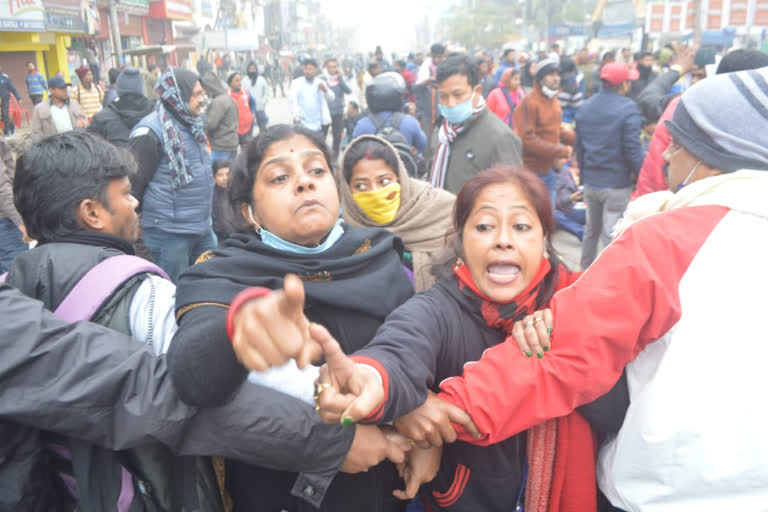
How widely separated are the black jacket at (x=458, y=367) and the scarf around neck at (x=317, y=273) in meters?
0.15

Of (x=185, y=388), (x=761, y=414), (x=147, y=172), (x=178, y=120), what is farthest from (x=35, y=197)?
(x=178, y=120)

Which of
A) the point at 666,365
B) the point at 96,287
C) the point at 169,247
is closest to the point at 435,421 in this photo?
the point at 666,365

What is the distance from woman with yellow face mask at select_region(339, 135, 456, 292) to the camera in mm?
2568

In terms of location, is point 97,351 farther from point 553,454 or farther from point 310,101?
point 310,101

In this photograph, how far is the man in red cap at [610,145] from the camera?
16.1 feet

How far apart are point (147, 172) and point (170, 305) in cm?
272

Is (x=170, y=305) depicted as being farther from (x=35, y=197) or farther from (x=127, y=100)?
(x=127, y=100)

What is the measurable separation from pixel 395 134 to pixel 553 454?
→ 11.1ft

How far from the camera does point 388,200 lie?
261cm

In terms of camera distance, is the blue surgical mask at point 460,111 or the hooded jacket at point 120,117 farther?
the hooded jacket at point 120,117

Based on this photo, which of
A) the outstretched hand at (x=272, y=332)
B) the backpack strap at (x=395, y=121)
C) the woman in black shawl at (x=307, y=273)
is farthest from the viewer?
the backpack strap at (x=395, y=121)

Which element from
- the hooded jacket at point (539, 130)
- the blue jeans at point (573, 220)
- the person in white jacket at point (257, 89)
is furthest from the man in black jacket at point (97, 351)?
the person in white jacket at point (257, 89)

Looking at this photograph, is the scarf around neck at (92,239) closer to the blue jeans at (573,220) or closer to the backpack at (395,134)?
the backpack at (395,134)

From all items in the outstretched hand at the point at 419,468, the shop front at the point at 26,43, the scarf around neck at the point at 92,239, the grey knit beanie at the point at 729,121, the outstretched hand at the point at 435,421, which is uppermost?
the shop front at the point at 26,43
